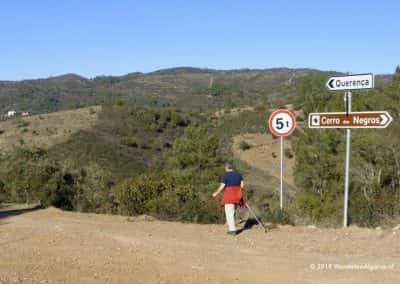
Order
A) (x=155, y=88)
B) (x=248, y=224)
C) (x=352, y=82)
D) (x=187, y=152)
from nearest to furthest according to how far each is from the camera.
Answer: (x=352, y=82) < (x=248, y=224) < (x=187, y=152) < (x=155, y=88)

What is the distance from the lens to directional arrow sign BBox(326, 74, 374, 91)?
1108 centimetres

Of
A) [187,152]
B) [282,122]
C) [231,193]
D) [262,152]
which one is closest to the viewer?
[231,193]

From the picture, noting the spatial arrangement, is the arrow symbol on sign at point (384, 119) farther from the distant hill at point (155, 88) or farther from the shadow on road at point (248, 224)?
the distant hill at point (155, 88)

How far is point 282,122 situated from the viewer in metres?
12.5

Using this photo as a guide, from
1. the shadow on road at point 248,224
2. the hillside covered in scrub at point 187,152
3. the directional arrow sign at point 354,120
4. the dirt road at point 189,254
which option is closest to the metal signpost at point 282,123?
the directional arrow sign at point 354,120

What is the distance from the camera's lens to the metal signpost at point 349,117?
11.0 meters

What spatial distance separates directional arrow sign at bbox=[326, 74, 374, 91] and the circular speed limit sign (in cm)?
117

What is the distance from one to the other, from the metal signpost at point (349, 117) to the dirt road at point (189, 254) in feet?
5.26

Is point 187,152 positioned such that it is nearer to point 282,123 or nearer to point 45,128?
point 282,123

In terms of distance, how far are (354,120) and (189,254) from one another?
16.1 feet

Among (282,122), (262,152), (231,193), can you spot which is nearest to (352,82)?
(282,122)

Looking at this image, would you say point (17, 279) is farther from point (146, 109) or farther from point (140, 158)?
point (146, 109)

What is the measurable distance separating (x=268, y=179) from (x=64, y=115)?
112ft

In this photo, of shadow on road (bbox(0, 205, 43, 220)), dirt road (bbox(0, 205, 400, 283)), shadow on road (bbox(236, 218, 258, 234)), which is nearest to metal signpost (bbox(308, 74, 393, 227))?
dirt road (bbox(0, 205, 400, 283))
